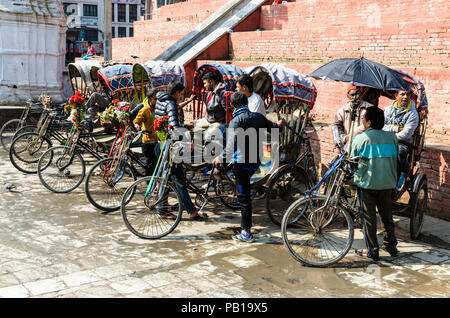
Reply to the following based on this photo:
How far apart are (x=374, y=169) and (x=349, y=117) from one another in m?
1.72

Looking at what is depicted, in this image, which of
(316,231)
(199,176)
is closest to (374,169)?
(316,231)

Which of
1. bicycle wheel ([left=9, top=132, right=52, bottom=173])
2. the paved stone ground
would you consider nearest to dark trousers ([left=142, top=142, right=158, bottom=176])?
the paved stone ground

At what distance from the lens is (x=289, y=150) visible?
7590 millimetres

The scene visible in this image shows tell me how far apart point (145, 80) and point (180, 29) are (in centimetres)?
955

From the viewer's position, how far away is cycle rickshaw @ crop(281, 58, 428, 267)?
18.7ft

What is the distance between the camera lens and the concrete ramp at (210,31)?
1475 cm

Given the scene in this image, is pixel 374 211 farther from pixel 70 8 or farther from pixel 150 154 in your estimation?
pixel 70 8

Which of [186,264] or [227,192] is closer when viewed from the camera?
[186,264]

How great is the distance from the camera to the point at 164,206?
6844mm

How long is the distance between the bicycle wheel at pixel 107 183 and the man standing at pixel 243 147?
2.15 metres

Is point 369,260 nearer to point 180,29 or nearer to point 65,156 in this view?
point 65,156

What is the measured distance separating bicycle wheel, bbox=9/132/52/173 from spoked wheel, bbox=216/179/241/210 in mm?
Result: 4193

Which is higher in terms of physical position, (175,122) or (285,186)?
(175,122)
